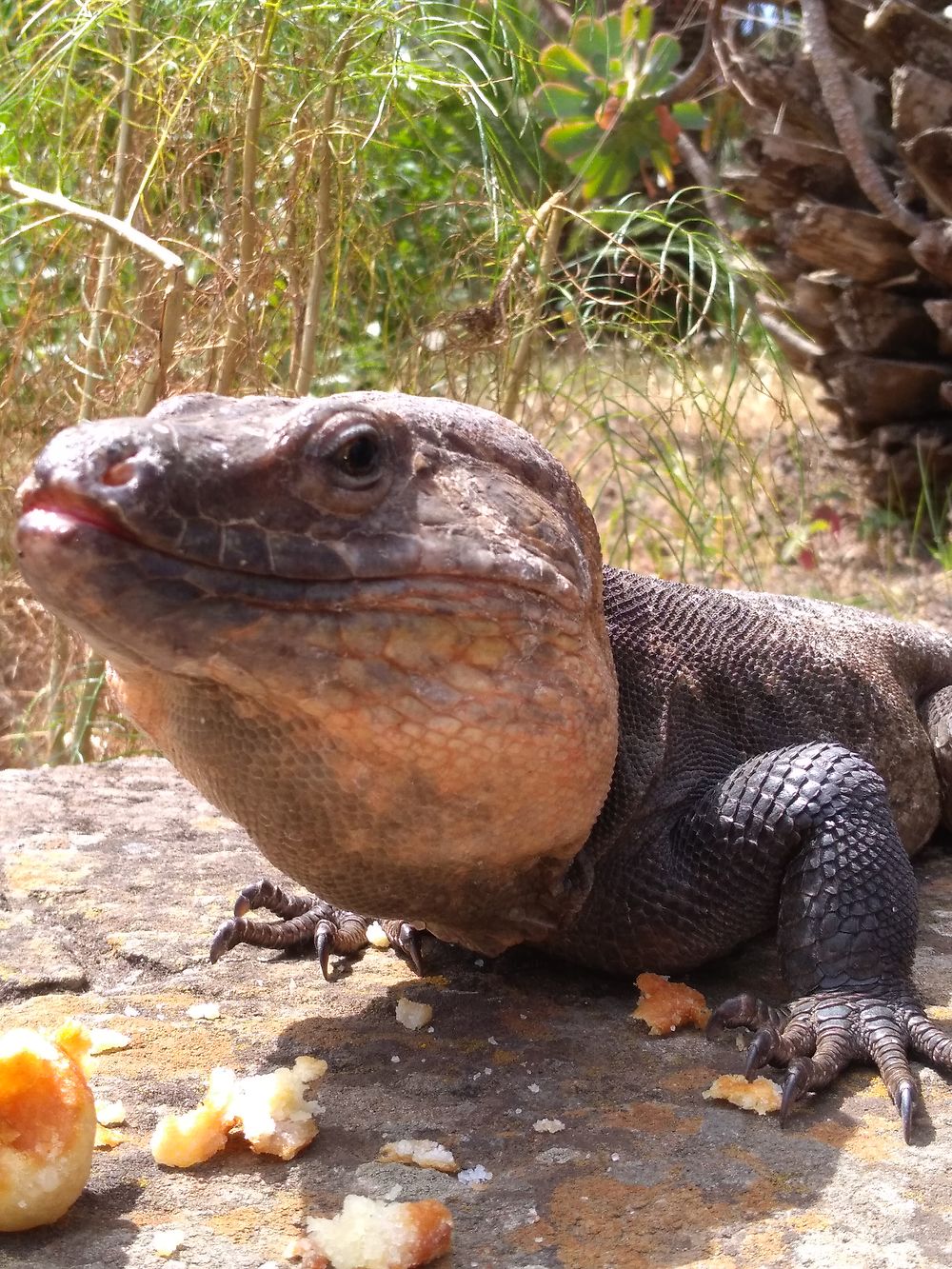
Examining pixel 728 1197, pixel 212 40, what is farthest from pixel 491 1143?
pixel 212 40

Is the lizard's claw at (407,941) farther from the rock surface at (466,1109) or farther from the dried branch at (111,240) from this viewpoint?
the dried branch at (111,240)

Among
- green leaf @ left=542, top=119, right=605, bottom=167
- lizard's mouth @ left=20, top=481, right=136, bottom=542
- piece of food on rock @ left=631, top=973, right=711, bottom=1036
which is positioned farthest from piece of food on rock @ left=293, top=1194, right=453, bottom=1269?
green leaf @ left=542, top=119, right=605, bottom=167

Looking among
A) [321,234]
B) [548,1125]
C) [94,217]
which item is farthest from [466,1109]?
[321,234]

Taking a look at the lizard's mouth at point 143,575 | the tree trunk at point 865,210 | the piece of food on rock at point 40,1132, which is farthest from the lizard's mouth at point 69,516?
the tree trunk at point 865,210

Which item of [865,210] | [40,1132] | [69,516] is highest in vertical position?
[865,210]

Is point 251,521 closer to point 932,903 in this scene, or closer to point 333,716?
point 333,716

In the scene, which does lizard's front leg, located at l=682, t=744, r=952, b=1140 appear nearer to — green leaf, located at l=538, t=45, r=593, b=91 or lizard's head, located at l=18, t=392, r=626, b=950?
A: lizard's head, located at l=18, t=392, r=626, b=950

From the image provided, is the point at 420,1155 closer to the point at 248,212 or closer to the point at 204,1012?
the point at 204,1012
